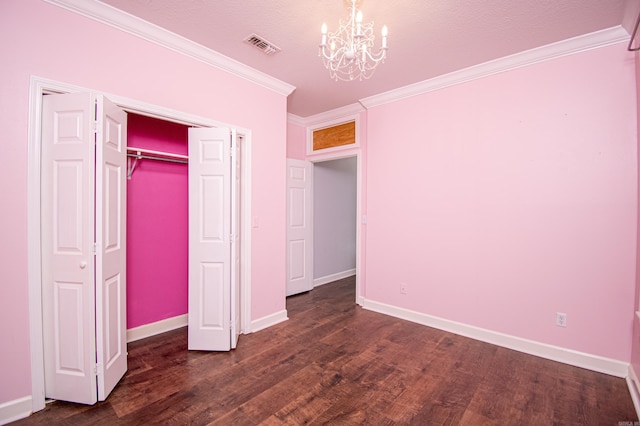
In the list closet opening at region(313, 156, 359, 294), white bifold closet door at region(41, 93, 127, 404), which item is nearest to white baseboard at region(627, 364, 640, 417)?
closet opening at region(313, 156, 359, 294)

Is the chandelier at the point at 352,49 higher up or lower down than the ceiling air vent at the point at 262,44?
lower down

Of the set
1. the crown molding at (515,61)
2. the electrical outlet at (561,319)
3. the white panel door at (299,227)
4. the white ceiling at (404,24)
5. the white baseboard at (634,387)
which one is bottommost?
the white baseboard at (634,387)

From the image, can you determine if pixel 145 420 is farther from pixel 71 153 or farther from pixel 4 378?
pixel 71 153

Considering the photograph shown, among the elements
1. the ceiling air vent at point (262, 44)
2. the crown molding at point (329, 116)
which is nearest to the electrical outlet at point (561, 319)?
the crown molding at point (329, 116)

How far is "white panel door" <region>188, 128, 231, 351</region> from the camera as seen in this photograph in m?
2.63

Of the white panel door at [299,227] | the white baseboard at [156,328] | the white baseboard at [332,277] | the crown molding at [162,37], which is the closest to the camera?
the crown molding at [162,37]

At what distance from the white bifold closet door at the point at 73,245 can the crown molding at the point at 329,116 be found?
3.01 m

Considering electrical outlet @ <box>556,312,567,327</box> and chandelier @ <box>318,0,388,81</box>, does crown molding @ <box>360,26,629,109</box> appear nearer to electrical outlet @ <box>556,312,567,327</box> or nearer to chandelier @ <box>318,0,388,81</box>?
chandelier @ <box>318,0,388,81</box>

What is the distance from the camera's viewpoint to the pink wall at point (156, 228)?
2949mm

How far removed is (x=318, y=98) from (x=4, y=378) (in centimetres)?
390

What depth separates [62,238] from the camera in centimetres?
188

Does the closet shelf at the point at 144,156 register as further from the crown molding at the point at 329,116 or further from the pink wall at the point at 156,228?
the crown molding at the point at 329,116

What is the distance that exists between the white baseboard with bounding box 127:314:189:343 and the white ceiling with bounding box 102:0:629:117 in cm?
295

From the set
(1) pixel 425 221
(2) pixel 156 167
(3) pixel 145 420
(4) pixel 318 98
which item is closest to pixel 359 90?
(4) pixel 318 98
